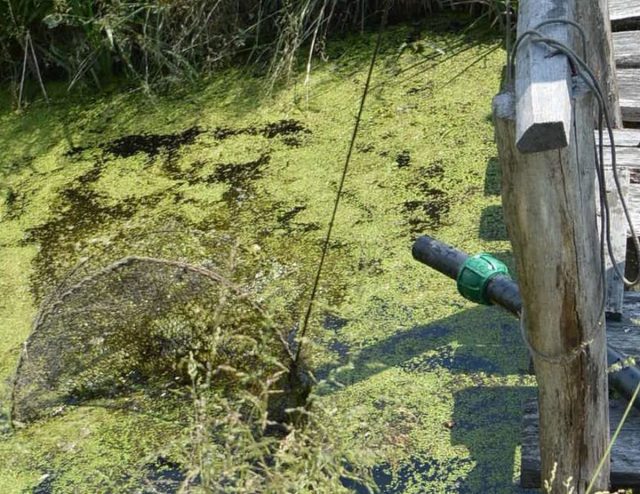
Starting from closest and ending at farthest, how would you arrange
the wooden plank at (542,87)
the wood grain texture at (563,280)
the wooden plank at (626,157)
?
1. the wooden plank at (542,87)
2. the wood grain texture at (563,280)
3. the wooden plank at (626,157)

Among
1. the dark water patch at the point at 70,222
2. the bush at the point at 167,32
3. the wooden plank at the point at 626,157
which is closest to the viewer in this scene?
the wooden plank at the point at 626,157

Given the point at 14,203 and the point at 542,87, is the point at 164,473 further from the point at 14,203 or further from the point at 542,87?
the point at 14,203

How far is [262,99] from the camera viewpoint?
419 centimetres

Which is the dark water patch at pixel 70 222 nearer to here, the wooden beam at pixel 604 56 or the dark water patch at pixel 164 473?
the dark water patch at pixel 164 473

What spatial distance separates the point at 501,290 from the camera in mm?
2459

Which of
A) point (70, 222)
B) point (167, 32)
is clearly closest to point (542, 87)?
point (70, 222)

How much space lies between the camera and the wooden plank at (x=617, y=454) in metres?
2.27

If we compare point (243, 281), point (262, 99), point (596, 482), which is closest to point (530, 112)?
point (596, 482)

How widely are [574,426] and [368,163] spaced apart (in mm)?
1761

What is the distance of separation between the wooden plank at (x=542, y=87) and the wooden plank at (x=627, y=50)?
1.77 meters

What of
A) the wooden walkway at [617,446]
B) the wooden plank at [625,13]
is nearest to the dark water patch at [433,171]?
the wooden plank at [625,13]

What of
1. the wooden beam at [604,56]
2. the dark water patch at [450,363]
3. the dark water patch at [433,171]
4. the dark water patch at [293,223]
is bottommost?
the dark water patch at [450,363]

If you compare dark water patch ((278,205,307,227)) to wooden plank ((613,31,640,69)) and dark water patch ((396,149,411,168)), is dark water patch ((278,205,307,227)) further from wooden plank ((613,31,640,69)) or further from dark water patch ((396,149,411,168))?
wooden plank ((613,31,640,69))

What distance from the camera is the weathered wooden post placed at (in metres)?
1.73
